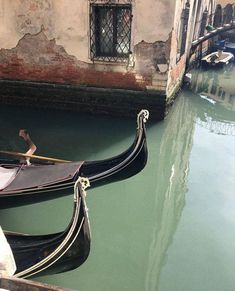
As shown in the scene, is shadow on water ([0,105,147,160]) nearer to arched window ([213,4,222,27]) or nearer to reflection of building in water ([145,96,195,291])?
reflection of building in water ([145,96,195,291])

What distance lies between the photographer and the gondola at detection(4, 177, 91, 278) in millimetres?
1883

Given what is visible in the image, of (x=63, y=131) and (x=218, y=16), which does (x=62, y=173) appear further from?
(x=218, y=16)

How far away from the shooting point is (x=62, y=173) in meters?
2.89

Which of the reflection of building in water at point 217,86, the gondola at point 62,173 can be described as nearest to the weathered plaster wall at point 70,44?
the gondola at point 62,173

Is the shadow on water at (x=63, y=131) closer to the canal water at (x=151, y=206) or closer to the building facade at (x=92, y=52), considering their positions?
the canal water at (x=151, y=206)

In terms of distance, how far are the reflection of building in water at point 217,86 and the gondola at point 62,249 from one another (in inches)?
192

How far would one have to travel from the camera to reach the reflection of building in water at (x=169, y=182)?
8.48 ft

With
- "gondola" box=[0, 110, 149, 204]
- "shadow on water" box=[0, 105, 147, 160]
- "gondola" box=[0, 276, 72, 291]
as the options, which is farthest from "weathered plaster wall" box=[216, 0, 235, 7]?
"gondola" box=[0, 276, 72, 291]

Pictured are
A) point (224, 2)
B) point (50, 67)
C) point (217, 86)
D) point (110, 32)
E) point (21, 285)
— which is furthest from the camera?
point (224, 2)

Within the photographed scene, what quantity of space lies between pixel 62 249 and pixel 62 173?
107 cm

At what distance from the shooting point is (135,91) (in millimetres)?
4992

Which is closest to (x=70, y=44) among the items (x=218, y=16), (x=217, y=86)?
(x=217, y=86)

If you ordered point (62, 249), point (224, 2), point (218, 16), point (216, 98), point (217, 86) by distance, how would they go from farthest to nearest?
point (224, 2) → point (218, 16) → point (217, 86) → point (216, 98) → point (62, 249)

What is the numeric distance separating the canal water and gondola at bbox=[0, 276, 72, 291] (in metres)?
0.97
